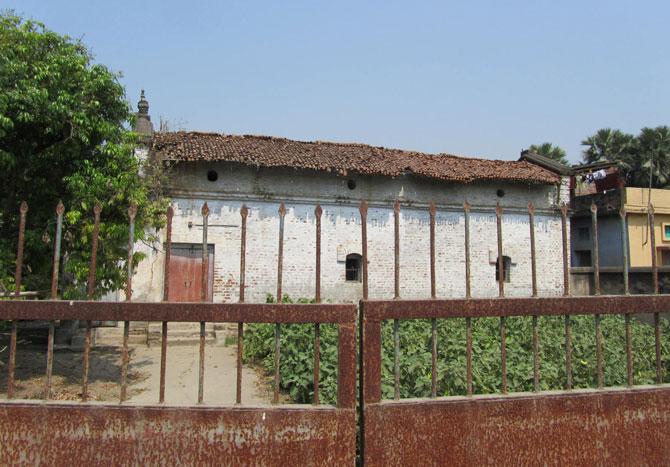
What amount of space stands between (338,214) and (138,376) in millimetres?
7697

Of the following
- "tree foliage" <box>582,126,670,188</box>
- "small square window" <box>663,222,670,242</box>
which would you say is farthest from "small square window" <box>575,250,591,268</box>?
"tree foliage" <box>582,126,670,188</box>

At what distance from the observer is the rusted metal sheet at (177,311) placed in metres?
2.62

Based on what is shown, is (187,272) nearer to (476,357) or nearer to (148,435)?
(476,357)

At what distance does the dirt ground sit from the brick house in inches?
118

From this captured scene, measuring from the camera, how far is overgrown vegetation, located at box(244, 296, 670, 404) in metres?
4.70

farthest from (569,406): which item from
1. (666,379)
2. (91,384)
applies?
(91,384)

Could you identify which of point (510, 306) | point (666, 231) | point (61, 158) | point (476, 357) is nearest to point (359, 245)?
point (476, 357)

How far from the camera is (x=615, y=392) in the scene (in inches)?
117

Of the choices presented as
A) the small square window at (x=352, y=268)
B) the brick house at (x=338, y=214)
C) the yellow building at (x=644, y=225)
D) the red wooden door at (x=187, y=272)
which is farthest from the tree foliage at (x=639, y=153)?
the red wooden door at (x=187, y=272)

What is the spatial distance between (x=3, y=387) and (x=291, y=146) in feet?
32.7

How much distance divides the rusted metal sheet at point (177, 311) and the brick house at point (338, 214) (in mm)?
9937

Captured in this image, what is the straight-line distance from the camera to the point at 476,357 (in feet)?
18.6

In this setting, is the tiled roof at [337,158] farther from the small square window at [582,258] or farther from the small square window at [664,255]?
the small square window at [664,255]

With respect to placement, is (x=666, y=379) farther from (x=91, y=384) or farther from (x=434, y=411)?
(x=91, y=384)
